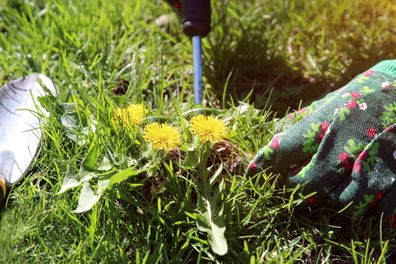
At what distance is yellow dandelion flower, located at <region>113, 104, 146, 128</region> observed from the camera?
4.02ft

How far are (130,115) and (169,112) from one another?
16 centimetres

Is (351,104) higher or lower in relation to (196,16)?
lower

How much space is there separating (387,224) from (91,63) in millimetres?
930

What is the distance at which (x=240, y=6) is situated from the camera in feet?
6.24

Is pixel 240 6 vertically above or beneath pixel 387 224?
above

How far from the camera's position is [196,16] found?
1433 millimetres

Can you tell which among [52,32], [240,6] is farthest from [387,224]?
[52,32]

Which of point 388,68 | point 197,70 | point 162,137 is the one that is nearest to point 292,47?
point 197,70

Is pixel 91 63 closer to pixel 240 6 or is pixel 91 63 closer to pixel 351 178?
pixel 240 6

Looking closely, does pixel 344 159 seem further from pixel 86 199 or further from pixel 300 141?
pixel 86 199

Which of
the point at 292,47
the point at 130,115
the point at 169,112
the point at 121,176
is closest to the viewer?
the point at 121,176

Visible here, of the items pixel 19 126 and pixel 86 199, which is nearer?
pixel 86 199

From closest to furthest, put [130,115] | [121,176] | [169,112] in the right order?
[121,176] → [130,115] → [169,112]

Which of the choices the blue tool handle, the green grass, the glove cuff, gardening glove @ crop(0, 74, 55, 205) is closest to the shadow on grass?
the green grass
